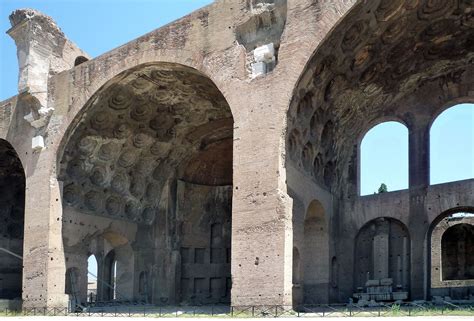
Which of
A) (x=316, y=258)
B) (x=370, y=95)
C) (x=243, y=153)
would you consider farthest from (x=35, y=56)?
(x=316, y=258)

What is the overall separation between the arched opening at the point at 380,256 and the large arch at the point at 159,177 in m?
5.49

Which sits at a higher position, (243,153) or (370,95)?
(370,95)

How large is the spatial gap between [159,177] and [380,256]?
8.21 meters

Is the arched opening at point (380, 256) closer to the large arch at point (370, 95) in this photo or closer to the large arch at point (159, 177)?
the large arch at point (370, 95)

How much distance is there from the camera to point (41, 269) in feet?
62.0

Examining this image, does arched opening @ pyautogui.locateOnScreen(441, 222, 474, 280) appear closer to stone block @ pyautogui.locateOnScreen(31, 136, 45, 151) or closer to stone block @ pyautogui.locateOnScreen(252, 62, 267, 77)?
stone block @ pyautogui.locateOnScreen(252, 62, 267, 77)

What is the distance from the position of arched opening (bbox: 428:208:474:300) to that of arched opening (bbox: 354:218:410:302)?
3.41 m

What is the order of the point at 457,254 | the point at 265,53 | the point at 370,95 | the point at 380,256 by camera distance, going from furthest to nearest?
the point at 457,254 < the point at 380,256 < the point at 370,95 < the point at 265,53

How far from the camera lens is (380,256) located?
20125 mm

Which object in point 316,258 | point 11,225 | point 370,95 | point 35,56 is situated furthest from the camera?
point 11,225

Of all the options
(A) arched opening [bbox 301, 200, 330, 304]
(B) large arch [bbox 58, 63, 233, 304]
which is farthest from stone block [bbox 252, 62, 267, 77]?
(A) arched opening [bbox 301, 200, 330, 304]

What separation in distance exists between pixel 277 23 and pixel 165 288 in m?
11.1

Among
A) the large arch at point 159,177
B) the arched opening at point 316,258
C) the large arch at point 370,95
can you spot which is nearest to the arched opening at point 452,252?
the large arch at point 370,95

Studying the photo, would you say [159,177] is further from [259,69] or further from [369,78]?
[259,69]
